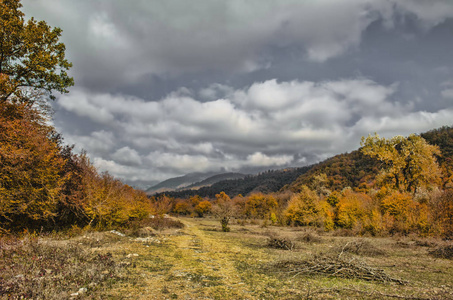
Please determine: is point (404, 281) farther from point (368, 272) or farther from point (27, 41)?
point (27, 41)

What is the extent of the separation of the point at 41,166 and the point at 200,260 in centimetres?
1261

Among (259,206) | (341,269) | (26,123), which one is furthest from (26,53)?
(259,206)

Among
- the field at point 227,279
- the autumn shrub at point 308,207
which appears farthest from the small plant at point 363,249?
the autumn shrub at point 308,207

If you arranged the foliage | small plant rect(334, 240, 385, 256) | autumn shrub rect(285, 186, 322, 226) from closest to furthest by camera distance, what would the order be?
1. the foliage
2. small plant rect(334, 240, 385, 256)
3. autumn shrub rect(285, 186, 322, 226)

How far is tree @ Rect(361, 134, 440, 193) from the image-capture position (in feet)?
108

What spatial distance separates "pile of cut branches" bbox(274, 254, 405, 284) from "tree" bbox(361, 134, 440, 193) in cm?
2949

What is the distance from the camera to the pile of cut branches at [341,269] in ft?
31.3

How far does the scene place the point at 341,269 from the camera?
10.0 m

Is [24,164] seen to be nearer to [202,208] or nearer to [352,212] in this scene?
[352,212]

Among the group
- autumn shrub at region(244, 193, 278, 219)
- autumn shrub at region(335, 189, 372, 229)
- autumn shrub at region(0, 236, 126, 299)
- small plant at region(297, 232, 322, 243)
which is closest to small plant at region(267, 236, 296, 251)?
small plant at region(297, 232, 322, 243)

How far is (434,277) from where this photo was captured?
10.3 metres

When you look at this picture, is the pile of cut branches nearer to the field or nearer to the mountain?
the field

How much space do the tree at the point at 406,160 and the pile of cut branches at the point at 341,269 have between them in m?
29.5

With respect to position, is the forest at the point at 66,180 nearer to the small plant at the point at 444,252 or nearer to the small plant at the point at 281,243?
the small plant at the point at 444,252
